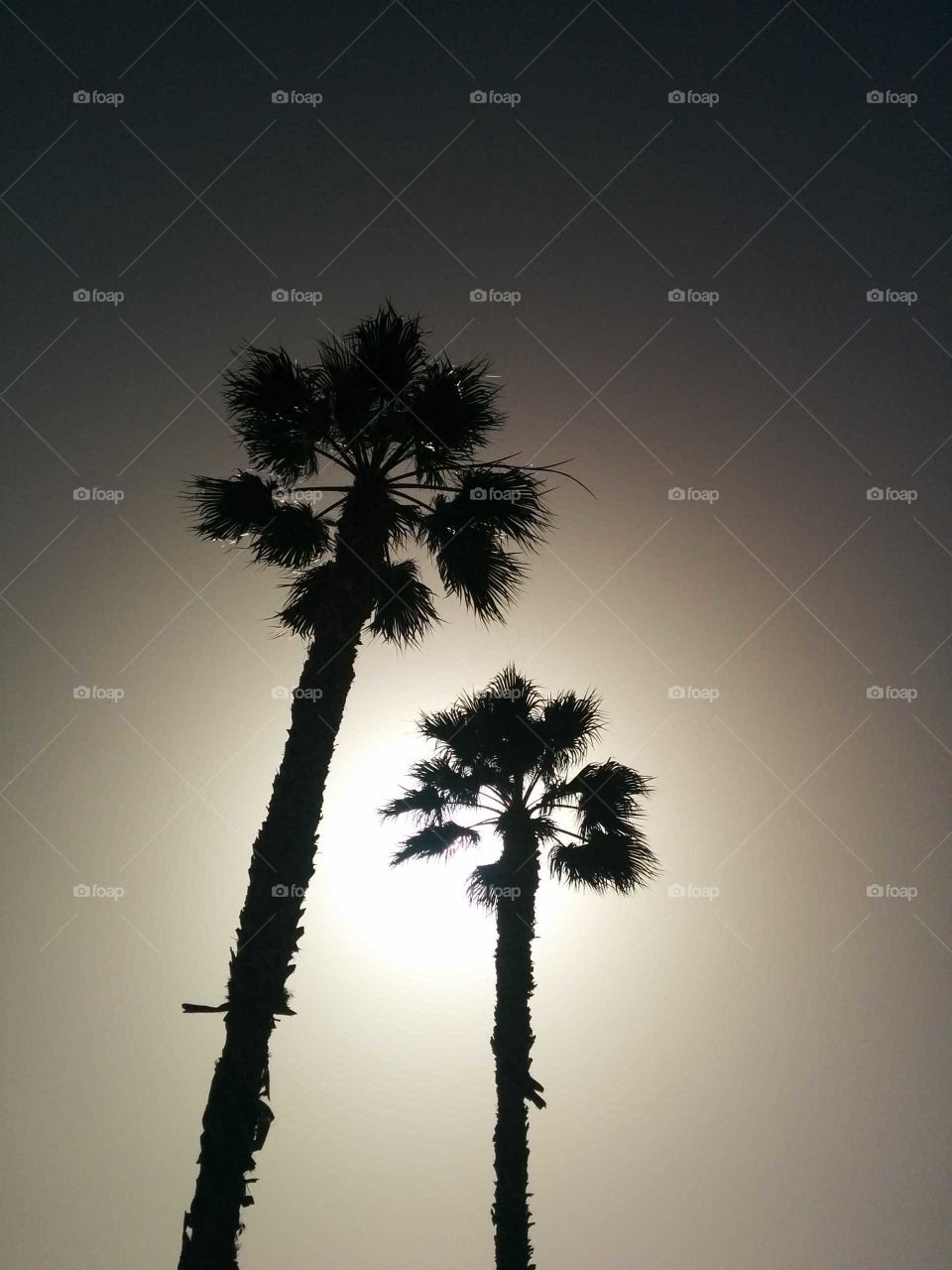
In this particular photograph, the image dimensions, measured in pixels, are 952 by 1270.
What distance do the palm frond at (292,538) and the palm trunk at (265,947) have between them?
1.99 meters

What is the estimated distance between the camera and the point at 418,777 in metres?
12.1

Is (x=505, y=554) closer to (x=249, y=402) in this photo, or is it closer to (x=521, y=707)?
(x=249, y=402)

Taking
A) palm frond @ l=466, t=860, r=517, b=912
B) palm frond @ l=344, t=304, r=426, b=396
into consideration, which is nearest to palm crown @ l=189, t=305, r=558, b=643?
palm frond @ l=344, t=304, r=426, b=396

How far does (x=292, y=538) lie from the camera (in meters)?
8.63

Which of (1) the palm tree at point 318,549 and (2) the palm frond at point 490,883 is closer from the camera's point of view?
(1) the palm tree at point 318,549

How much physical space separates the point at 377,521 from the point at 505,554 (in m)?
1.50

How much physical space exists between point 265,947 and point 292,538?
4480 millimetres

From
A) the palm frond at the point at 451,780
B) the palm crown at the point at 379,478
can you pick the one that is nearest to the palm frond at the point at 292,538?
the palm crown at the point at 379,478

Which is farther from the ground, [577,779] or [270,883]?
[577,779]

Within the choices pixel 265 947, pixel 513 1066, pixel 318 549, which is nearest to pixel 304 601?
pixel 318 549

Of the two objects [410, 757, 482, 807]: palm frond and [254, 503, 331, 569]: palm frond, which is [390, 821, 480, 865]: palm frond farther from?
[254, 503, 331, 569]: palm frond

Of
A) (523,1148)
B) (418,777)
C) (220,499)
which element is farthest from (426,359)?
(523,1148)

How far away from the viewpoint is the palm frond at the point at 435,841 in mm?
11672

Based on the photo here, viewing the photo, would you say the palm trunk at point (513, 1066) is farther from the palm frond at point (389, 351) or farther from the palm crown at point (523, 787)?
the palm frond at point (389, 351)
